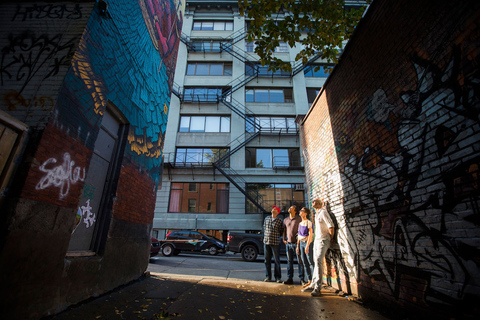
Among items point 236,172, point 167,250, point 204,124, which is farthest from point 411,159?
point 204,124

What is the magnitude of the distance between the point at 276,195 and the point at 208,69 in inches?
543

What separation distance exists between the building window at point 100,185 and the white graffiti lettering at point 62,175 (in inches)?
26.8

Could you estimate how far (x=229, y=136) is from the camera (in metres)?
19.1

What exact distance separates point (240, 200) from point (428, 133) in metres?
15.2

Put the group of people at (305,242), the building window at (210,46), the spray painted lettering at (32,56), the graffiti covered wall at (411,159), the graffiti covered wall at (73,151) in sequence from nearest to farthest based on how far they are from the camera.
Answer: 1. the graffiti covered wall at (411,159)
2. the graffiti covered wall at (73,151)
3. the spray painted lettering at (32,56)
4. the group of people at (305,242)
5. the building window at (210,46)

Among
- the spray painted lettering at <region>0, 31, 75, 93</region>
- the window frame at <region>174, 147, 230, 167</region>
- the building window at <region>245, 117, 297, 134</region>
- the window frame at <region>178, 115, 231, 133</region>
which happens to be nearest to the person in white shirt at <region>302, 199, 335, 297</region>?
the spray painted lettering at <region>0, 31, 75, 93</region>

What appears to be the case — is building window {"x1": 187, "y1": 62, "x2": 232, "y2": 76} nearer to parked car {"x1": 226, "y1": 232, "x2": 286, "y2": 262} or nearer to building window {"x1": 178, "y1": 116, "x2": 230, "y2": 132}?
building window {"x1": 178, "y1": 116, "x2": 230, "y2": 132}

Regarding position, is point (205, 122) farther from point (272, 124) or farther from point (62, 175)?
point (62, 175)

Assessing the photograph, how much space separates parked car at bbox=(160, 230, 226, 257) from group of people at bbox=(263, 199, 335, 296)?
730 centimetres

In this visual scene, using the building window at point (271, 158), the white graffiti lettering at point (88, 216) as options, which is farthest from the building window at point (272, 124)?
the white graffiti lettering at point (88, 216)

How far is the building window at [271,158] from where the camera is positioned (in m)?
18.6

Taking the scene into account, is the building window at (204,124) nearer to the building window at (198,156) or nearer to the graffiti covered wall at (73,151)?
the building window at (198,156)

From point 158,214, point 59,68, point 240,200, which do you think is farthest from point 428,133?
point 158,214

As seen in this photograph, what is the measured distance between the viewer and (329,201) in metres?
5.41
